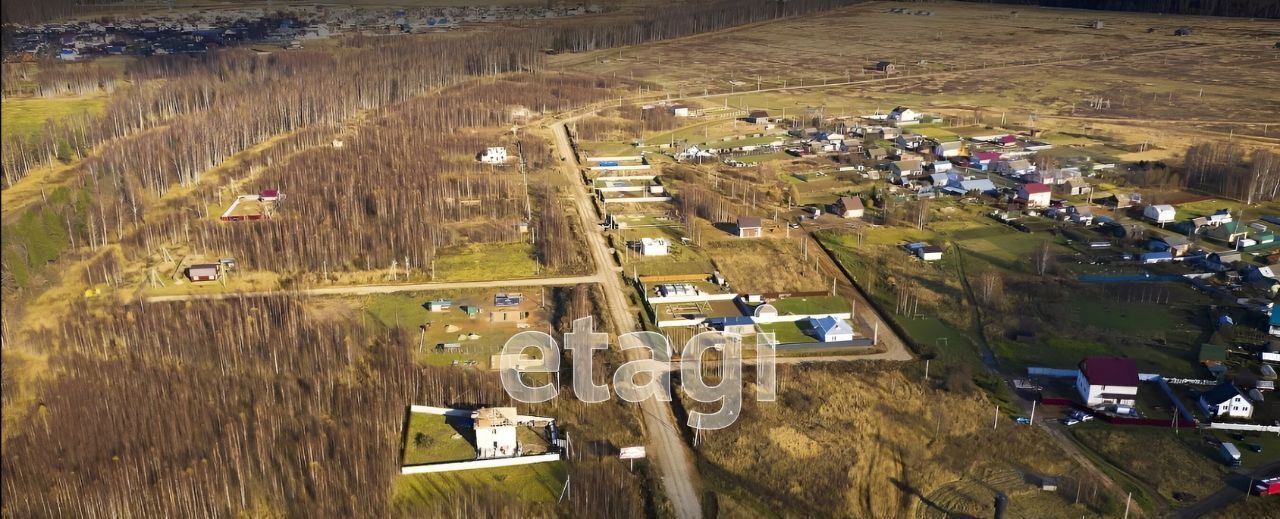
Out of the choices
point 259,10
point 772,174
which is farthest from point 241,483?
point 259,10

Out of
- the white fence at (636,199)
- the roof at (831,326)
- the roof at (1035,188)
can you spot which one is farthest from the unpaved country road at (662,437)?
the roof at (1035,188)

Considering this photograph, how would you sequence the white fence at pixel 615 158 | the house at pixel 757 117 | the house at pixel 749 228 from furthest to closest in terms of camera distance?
the house at pixel 757 117, the white fence at pixel 615 158, the house at pixel 749 228

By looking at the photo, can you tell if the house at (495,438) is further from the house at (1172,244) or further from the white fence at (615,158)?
the white fence at (615,158)

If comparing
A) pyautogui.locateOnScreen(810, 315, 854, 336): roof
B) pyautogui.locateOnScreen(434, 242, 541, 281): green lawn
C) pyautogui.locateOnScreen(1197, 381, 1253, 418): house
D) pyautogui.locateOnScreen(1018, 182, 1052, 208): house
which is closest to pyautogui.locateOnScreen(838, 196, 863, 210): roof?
pyautogui.locateOnScreen(1018, 182, 1052, 208): house

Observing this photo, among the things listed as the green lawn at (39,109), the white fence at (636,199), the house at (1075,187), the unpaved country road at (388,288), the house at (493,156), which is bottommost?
the unpaved country road at (388,288)

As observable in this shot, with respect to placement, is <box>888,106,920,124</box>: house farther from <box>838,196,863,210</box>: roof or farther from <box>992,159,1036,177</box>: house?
<box>838,196,863,210</box>: roof

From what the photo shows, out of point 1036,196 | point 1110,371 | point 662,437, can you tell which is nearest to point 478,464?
point 662,437
